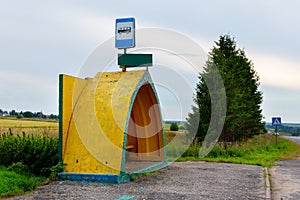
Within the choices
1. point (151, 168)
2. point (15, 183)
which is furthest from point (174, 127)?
point (15, 183)

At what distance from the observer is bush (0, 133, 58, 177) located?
30.1ft

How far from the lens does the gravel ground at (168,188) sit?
6.91m

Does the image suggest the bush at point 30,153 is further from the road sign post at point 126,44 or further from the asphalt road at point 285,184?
the asphalt road at point 285,184

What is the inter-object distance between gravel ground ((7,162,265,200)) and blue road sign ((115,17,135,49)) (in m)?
3.69

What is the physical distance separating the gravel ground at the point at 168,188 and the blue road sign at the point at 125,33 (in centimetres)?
369

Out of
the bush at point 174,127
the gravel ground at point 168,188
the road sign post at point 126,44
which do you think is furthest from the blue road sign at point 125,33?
the bush at point 174,127

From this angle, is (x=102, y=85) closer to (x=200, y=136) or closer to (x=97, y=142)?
(x=97, y=142)

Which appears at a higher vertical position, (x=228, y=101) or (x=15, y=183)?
(x=228, y=101)

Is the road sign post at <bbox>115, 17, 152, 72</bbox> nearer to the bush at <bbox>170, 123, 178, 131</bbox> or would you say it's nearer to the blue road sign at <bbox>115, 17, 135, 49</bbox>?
the blue road sign at <bbox>115, 17, 135, 49</bbox>

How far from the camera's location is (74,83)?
939cm

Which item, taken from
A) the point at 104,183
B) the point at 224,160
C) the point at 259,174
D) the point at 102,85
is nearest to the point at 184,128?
the point at 224,160

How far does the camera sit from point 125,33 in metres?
10.0

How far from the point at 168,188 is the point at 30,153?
12.6ft

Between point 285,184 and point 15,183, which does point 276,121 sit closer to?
point 285,184
